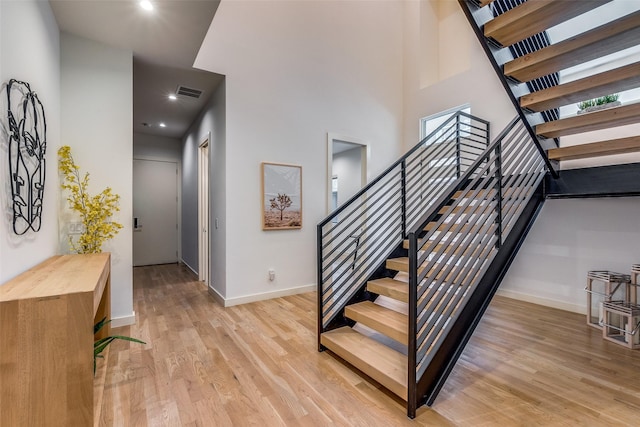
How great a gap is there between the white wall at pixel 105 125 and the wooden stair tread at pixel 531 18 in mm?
3332

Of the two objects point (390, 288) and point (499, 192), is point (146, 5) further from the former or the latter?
point (499, 192)

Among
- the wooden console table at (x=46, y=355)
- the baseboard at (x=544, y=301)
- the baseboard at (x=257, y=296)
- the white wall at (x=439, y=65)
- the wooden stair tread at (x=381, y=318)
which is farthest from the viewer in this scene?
the white wall at (x=439, y=65)

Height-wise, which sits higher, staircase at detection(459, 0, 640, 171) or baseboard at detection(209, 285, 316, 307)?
staircase at detection(459, 0, 640, 171)

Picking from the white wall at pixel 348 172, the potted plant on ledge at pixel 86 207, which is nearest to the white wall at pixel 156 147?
the potted plant on ledge at pixel 86 207

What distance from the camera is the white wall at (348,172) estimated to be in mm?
7258

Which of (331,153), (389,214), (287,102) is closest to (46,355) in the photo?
(287,102)

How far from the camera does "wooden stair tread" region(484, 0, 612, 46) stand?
66.8 inches

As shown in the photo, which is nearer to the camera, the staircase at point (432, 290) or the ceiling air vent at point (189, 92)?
the staircase at point (432, 290)

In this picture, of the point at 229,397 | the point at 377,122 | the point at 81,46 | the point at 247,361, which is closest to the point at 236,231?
the point at 247,361

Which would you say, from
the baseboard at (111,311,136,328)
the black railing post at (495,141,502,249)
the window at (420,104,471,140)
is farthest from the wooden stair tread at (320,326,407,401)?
the window at (420,104,471,140)

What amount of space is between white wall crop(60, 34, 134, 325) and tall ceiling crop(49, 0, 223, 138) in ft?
0.62

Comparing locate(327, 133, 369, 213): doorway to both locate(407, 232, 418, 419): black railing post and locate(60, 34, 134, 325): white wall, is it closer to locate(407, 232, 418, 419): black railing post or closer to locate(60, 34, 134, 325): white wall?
locate(60, 34, 134, 325): white wall

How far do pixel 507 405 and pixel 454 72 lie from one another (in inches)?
190

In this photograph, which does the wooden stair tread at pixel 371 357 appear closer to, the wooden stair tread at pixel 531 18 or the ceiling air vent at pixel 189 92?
the wooden stair tread at pixel 531 18
